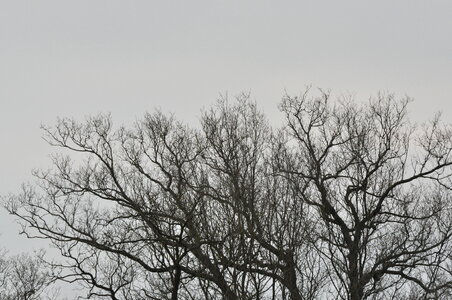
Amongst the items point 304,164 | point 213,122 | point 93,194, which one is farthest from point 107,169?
point 304,164

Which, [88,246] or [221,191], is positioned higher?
[88,246]

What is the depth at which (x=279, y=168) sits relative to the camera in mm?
13844

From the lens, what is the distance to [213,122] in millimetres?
19391

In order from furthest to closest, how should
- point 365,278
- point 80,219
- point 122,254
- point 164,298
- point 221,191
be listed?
point 80,219 → point 122,254 → point 164,298 → point 365,278 → point 221,191

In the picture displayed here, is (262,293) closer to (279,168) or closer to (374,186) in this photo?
(279,168)

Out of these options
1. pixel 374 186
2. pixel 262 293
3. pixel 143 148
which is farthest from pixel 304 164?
pixel 262 293

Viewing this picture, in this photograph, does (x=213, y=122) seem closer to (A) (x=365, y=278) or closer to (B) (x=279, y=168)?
(B) (x=279, y=168)

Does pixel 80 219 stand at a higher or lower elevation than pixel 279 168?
higher

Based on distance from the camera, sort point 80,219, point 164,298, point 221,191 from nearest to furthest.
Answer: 1. point 221,191
2. point 164,298
3. point 80,219

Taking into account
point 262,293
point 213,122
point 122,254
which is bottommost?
point 262,293

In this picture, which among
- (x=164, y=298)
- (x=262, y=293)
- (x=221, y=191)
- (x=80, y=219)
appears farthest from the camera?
(x=80, y=219)

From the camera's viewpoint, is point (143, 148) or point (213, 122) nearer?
point (213, 122)

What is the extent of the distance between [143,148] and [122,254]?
13.2ft

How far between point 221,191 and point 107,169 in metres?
9.75
